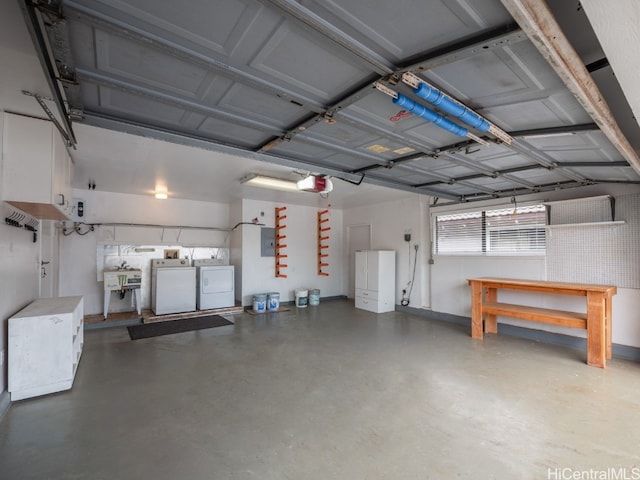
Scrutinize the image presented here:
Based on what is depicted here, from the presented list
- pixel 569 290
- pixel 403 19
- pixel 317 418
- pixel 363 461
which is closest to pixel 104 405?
pixel 317 418

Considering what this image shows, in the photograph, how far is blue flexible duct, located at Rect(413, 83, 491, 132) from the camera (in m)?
1.77

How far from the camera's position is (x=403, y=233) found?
6.76 meters

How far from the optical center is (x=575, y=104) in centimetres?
201

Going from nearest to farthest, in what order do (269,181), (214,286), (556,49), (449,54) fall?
(556,49)
(449,54)
(269,181)
(214,286)

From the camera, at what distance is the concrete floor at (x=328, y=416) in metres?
1.92

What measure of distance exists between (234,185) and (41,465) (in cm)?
428

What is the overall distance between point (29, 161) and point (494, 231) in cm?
619

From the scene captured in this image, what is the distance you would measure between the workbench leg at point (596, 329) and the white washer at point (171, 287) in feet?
20.8

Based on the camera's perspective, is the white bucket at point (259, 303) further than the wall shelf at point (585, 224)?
Yes

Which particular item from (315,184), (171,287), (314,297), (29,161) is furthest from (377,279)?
(29,161)

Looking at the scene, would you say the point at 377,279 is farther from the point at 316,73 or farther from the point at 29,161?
the point at 29,161

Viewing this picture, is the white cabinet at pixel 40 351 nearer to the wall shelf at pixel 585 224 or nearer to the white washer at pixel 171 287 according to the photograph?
the white washer at pixel 171 287

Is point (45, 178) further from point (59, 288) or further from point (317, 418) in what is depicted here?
point (59, 288)

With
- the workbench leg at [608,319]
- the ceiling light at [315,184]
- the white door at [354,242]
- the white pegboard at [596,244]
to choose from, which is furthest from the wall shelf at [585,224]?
the white door at [354,242]
